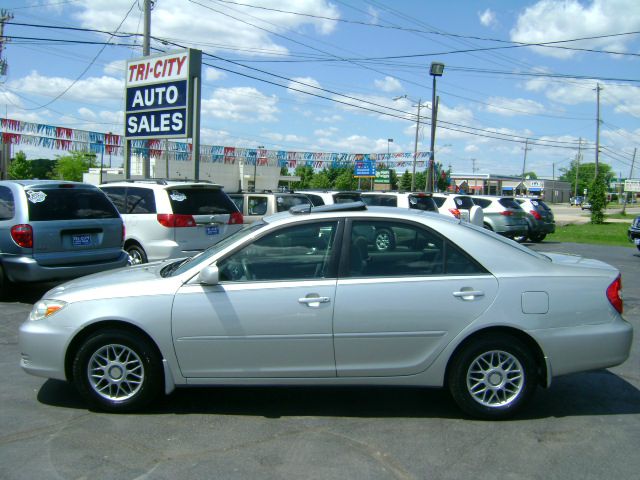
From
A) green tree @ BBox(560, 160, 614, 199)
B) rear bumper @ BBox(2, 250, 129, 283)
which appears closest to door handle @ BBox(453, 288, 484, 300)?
rear bumper @ BBox(2, 250, 129, 283)

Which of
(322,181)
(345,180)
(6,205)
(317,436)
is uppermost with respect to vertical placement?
(345,180)

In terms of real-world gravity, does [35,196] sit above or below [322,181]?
below

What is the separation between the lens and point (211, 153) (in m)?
40.8

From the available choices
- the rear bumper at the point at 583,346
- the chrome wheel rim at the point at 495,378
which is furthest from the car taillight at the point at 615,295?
the chrome wheel rim at the point at 495,378

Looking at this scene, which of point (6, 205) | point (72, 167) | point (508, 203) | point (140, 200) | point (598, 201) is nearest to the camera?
point (6, 205)

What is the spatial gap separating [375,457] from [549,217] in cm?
2098

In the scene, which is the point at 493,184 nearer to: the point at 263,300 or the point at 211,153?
the point at 211,153

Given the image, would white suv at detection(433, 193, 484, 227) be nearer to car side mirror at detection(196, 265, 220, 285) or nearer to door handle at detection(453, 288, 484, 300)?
door handle at detection(453, 288, 484, 300)

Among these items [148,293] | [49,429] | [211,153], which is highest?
[211,153]

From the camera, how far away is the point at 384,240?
4633 millimetres

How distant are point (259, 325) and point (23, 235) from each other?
5.30m

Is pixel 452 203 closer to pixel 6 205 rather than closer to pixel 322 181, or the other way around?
pixel 6 205

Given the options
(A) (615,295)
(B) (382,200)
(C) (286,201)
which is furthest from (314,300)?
(B) (382,200)

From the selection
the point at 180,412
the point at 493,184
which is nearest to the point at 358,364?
the point at 180,412
